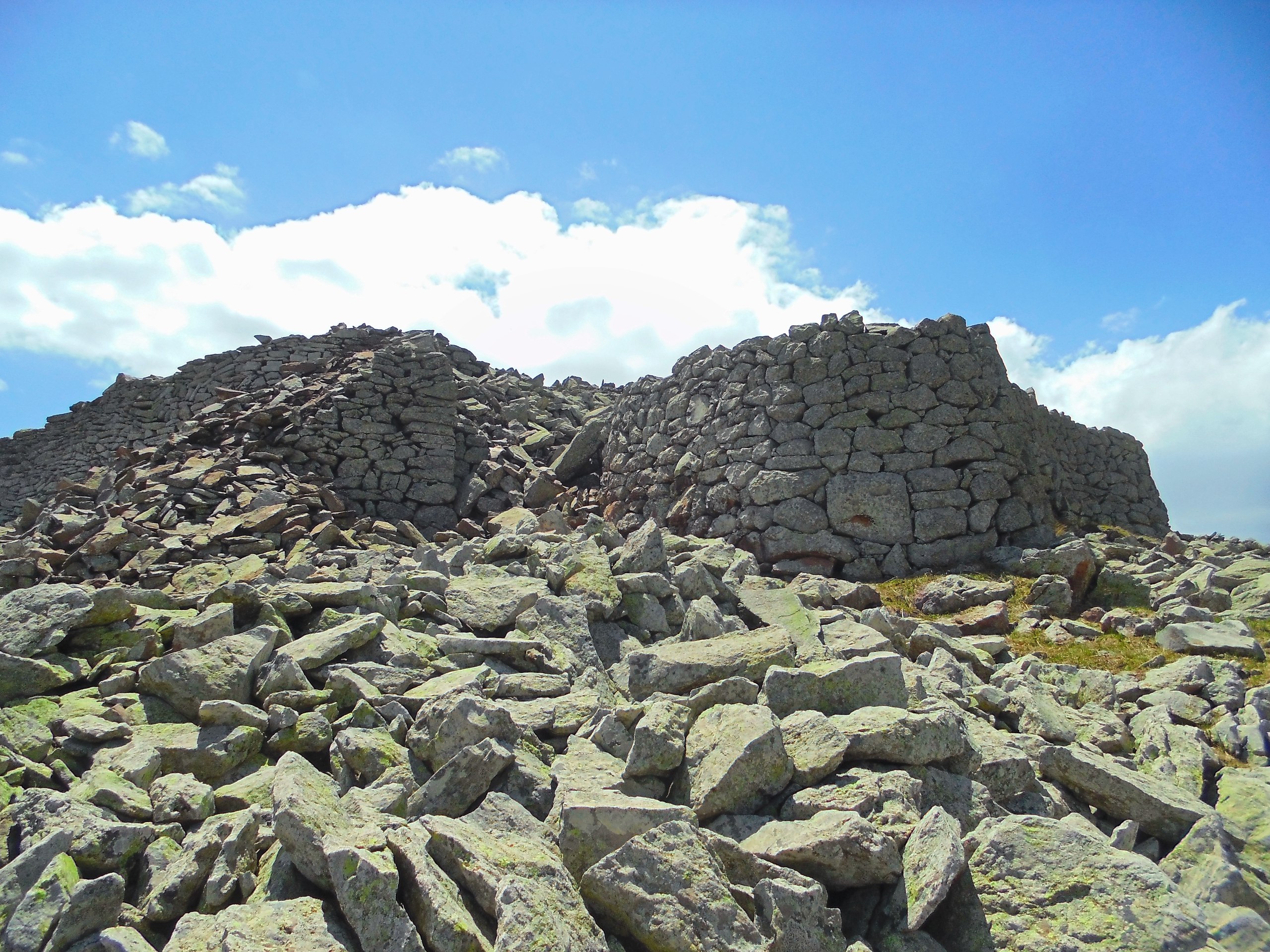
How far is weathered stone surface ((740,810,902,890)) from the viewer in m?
3.14

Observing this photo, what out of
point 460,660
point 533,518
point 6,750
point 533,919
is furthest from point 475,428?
point 533,919

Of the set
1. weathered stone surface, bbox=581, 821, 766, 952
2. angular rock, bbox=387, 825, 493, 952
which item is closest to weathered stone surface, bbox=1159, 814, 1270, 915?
weathered stone surface, bbox=581, 821, 766, 952

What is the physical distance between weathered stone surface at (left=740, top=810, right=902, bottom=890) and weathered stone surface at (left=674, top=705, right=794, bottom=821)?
1.01 ft

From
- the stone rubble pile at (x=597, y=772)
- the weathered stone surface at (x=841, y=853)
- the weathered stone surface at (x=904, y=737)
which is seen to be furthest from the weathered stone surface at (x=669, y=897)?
the weathered stone surface at (x=904, y=737)

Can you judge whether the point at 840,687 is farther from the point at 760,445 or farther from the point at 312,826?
the point at 760,445

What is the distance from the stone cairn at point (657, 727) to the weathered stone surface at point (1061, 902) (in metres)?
0.01

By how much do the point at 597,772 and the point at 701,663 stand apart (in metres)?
1.12

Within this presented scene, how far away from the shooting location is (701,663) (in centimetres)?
480

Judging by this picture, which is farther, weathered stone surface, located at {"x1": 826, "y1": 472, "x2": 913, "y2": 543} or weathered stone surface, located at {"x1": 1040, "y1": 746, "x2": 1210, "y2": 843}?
weathered stone surface, located at {"x1": 826, "y1": 472, "x2": 913, "y2": 543}

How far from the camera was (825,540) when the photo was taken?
1082 centimetres

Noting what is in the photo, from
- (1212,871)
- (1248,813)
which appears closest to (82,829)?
(1212,871)

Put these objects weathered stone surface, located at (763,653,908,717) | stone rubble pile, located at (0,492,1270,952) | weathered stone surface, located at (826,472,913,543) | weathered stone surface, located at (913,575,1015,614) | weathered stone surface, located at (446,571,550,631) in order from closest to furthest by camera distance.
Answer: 1. stone rubble pile, located at (0,492,1270,952)
2. weathered stone surface, located at (763,653,908,717)
3. weathered stone surface, located at (446,571,550,631)
4. weathered stone surface, located at (913,575,1015,614)
5. weathered stone surface, located at (826,472,913,543)

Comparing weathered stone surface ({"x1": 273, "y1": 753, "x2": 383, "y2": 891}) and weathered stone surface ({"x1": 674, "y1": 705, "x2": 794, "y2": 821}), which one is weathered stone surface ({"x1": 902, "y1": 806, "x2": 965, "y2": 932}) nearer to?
weathered stone surface ({"x1": 674, "y1": 705, "x2": 794, "y2": 821})

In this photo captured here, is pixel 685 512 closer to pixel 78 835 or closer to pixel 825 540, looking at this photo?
pixel 825 540
